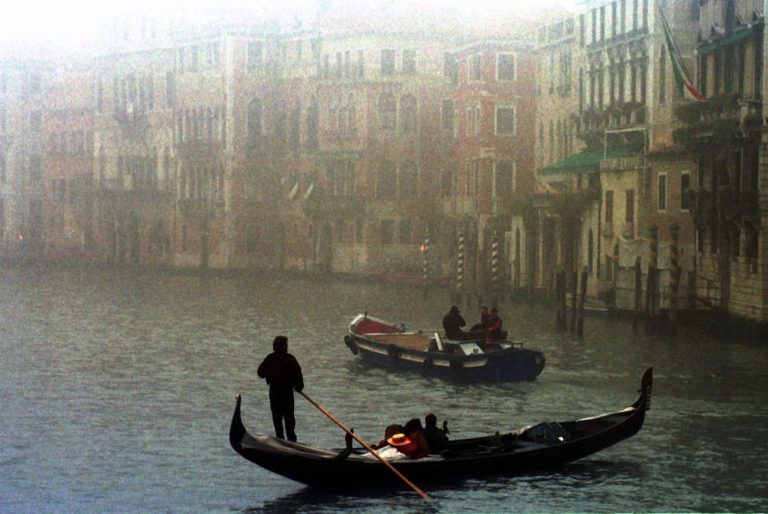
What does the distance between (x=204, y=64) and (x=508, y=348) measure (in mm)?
44763

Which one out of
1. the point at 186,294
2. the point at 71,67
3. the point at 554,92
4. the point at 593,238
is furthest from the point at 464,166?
the point at 71,67

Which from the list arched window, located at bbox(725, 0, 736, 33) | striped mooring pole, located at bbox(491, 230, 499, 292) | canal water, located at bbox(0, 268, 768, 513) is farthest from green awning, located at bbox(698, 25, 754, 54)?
striped mooring pole, located at bbox(491, 230, 499, 292)

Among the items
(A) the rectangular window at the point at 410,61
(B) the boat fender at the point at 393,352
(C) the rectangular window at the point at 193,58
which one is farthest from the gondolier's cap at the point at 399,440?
(C) the rectangular window at the point at 193,58

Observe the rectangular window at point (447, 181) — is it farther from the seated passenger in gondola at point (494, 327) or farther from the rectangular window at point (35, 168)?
the seated passenger in gondola at point (494, 327)

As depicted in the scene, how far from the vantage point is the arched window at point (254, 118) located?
6538cm

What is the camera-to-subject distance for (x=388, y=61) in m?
61.4

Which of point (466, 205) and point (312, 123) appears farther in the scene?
point (312, 123)

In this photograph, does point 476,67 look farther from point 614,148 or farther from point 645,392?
point 645,392

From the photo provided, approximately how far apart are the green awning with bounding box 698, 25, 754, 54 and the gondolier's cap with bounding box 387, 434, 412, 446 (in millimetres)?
20016

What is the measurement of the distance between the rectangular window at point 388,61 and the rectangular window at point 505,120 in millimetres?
7283

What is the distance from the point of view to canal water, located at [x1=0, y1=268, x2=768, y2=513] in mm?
16703

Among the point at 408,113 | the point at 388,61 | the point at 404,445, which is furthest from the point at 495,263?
the point at 404,445

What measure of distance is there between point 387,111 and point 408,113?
782 mm

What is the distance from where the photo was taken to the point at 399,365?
26688 millimetres
